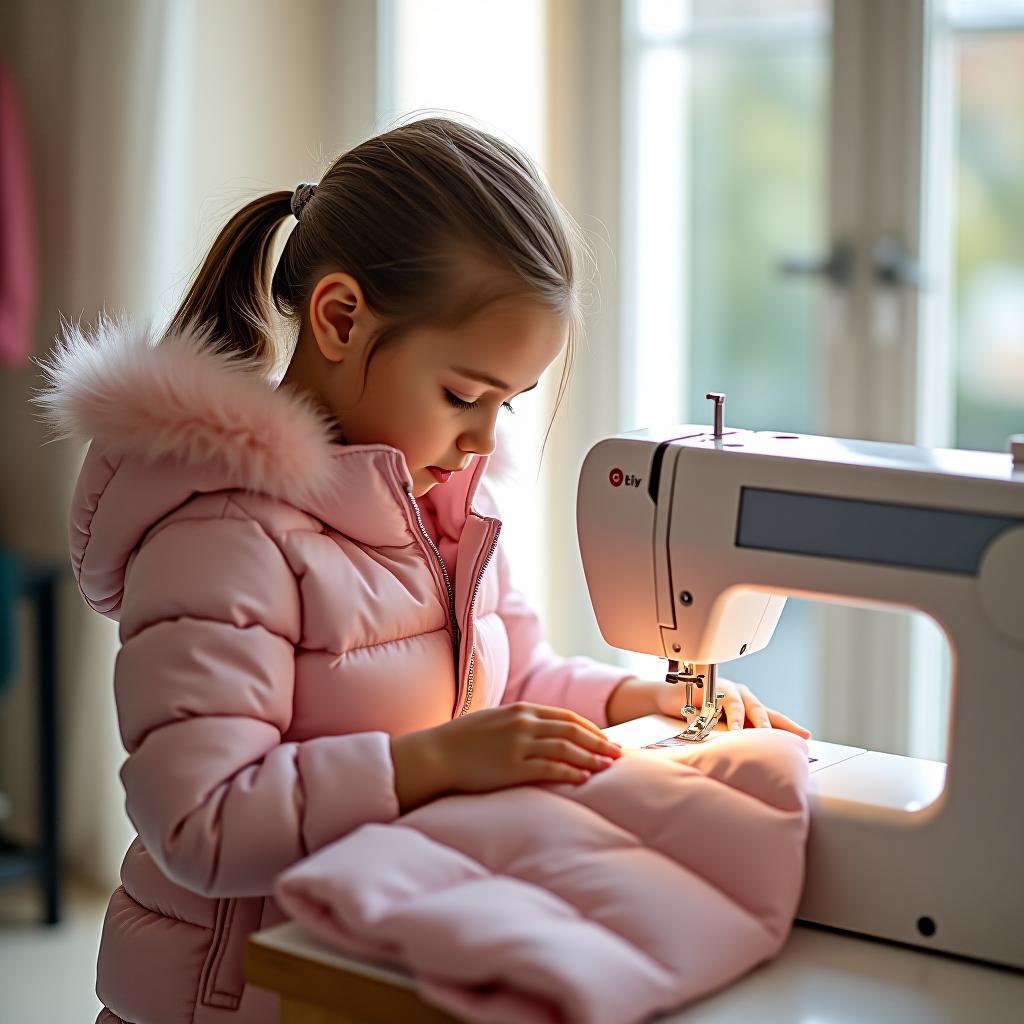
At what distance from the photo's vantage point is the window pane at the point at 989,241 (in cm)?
244

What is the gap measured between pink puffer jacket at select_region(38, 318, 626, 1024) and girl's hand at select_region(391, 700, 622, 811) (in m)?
0.03

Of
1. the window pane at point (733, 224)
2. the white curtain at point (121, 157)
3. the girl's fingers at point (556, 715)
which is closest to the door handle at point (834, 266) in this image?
the window pane at point (733, 224)

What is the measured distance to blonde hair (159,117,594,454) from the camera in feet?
3.87

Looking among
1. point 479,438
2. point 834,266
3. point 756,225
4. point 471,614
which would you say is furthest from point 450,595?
point 756,225

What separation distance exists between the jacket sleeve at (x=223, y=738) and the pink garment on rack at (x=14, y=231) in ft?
5.86

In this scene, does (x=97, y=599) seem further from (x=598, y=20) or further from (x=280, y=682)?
(x=598, y=20)

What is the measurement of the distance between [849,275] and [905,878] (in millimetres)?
1702

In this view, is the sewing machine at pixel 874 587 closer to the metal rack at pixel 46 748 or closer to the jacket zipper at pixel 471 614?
the jacket zipper at pixel 471 614

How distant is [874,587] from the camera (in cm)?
106

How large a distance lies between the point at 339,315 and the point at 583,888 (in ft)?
1.79

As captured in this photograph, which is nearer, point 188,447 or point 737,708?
point 188,447

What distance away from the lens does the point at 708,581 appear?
1.14 metres

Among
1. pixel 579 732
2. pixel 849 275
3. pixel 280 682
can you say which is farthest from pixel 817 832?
pixel 849 275

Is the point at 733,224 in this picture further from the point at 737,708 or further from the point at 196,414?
the point at 196,414
